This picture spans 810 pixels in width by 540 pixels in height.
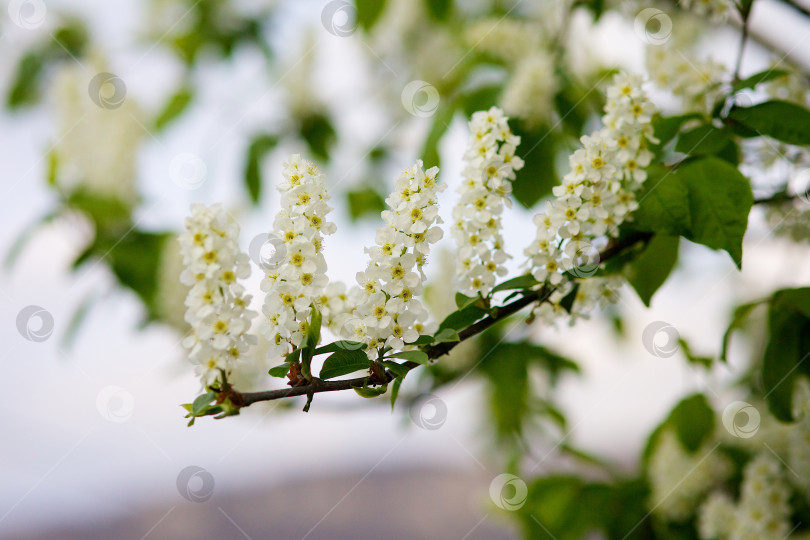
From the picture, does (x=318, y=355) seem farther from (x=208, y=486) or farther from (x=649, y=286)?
(x=208, y=486)

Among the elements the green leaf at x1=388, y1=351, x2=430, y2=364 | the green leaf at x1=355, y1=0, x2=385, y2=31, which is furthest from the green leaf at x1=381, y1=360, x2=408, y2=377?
the green leaf at x1=355, y1=0, x2=385, y2=31

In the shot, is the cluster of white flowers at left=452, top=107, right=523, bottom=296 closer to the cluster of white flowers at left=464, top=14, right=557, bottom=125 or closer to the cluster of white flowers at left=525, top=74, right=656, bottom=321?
the cluster of white flowers at left=525, top=74, right=656, bottom=321

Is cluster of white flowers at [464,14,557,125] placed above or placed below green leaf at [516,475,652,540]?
above

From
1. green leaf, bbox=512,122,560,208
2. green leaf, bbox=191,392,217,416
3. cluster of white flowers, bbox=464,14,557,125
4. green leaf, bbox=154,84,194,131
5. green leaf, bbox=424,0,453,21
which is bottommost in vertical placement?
green leaf, bbox=512,122,560,208

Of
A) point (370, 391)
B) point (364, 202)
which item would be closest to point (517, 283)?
point (370, 391)

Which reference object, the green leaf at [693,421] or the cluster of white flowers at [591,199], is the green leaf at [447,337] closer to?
the cluster of white flowers at [591,199]

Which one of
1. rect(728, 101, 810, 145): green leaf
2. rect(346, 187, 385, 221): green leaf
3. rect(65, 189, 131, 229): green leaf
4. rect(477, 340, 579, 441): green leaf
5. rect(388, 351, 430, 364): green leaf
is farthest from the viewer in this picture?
rect(346, 187, 385, 221): green leaf

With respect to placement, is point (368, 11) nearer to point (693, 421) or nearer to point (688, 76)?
point (688, 76)
